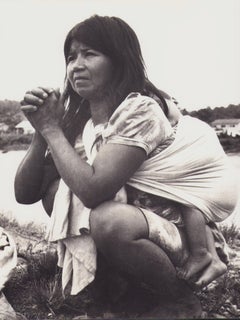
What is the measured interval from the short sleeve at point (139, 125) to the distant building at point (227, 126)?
40 cm

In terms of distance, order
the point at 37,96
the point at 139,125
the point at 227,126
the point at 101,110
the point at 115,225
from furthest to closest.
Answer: the point at 227,126 < the point at 101,110 < the point at 37,96 < the point at 139,125 < the point at 115,225

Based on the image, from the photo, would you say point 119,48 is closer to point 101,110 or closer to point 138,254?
point 101,110

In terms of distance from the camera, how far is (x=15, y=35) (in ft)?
10.9

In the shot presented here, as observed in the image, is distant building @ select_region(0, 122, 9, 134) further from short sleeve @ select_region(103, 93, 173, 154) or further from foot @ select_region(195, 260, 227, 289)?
foot @ select_region(195, 260, 227, 289)

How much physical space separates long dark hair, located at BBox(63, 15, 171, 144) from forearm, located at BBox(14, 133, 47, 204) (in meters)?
0.16

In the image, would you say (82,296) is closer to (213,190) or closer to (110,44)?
(213,190)

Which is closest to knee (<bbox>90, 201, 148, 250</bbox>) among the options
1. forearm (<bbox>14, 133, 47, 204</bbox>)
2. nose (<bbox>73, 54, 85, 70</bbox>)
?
forearm (<bbox>14, 133, 47, 204</bbox>)

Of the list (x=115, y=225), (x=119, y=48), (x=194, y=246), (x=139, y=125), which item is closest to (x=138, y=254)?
(x=115, y=225)

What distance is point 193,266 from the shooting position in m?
2.62

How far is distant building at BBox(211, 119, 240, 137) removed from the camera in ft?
9.87

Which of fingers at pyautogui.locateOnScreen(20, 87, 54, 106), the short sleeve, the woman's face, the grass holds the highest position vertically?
the woman's face

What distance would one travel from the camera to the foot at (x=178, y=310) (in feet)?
8.50

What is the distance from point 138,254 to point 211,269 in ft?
1.22

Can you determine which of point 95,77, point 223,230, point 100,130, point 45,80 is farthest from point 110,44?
point 223,230
